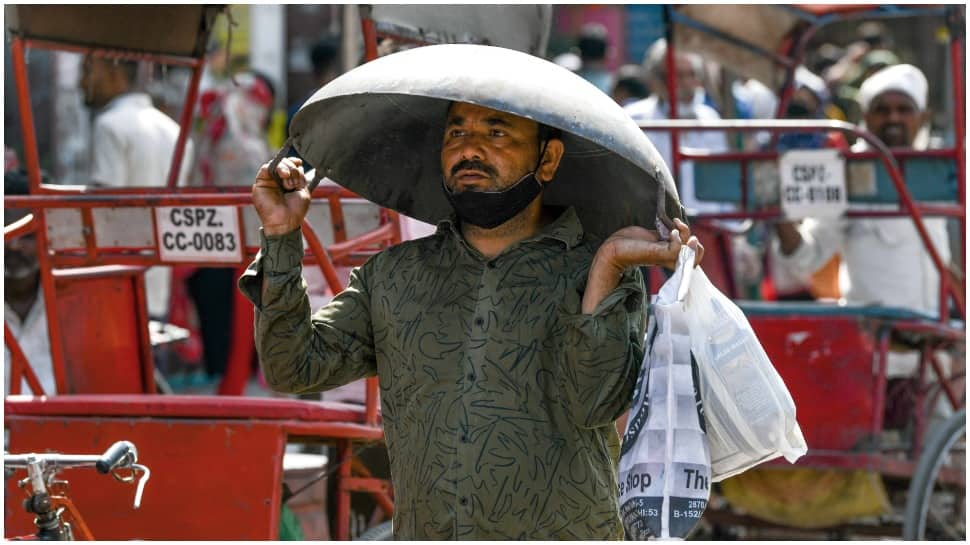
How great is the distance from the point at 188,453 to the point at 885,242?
11.3 ft

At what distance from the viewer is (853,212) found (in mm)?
6387

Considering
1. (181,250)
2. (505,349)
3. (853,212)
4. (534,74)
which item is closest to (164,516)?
(181,250)

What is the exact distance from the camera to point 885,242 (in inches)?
279

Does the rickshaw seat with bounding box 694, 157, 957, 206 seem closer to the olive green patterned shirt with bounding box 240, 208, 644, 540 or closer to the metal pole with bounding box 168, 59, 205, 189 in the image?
the metal pole with bounding box 168, 59, 205, 189

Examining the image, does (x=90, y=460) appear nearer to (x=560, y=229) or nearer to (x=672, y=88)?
(x=560, y=229)

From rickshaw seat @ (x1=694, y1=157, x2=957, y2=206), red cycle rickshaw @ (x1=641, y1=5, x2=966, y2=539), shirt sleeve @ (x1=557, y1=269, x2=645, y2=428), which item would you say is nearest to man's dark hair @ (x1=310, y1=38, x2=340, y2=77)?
red cycle rickshaw @ (x1=641, y1=5, x2=966, y2=539)

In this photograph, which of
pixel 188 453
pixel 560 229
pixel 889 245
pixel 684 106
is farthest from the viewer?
pixel 684 106

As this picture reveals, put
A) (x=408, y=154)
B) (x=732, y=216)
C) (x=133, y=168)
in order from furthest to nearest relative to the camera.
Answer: (x=133, y=168) < (x=732, y=216) < (x=408, y=154)

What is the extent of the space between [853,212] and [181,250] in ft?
8.67

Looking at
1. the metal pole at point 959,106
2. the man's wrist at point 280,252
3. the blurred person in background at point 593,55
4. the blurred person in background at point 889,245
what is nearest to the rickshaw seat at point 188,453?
the man's wrist at point 280,252

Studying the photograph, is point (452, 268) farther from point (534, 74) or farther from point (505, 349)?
point (534, 74)

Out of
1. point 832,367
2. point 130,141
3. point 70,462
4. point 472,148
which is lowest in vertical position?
point 832,367

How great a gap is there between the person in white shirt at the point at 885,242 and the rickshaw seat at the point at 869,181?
51 cm

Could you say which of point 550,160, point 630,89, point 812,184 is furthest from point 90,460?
point 630,89
